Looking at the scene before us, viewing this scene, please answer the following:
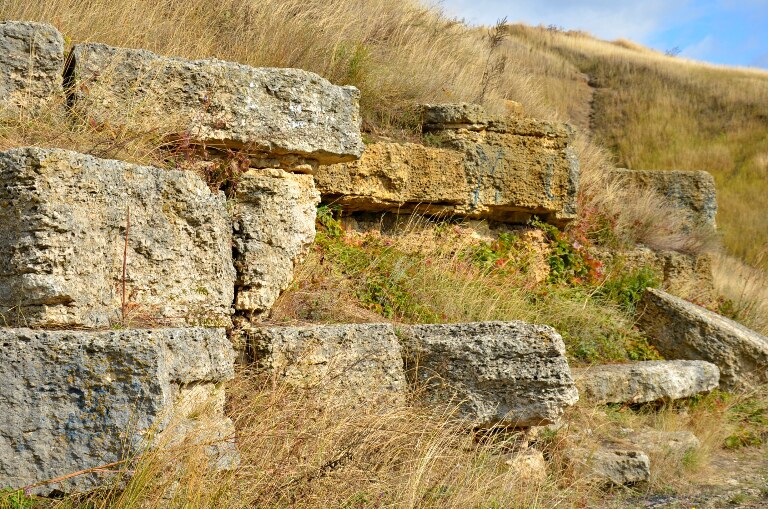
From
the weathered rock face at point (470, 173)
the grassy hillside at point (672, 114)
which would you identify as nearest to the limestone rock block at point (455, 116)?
the weathered rock face at point (470, 173)

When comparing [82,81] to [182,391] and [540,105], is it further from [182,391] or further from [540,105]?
[540,105]

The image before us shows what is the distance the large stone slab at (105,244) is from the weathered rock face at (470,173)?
2261mm

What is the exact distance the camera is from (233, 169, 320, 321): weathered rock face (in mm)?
5125

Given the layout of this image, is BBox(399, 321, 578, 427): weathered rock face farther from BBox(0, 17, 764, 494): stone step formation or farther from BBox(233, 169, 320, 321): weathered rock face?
BBox(233, 169, 320, 321): weathered rock face

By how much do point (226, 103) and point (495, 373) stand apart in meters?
2.36

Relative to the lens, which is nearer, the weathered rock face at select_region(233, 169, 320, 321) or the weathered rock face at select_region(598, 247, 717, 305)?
the weathered rock face at select_region(233, 169, 320, 321)

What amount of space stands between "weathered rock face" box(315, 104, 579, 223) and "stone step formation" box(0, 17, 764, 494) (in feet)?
0.10

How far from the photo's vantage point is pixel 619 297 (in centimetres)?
852

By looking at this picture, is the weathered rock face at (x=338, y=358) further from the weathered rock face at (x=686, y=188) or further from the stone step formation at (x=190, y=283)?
the weathered rock face at (x=686, y=188)

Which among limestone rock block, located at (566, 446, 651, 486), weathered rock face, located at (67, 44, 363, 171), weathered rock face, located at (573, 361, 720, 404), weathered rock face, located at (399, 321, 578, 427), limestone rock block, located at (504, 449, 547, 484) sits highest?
weathered rock face, located at (67, 44, 363, 171)

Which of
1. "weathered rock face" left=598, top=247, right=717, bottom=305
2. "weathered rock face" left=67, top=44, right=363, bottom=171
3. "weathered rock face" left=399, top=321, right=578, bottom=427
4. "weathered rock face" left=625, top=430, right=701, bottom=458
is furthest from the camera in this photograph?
"weathered rock face" left=598, top=247, right=717, bottom=305

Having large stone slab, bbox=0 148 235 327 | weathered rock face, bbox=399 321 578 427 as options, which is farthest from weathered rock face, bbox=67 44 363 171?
weathered rock face, bbox=399 321 578 427

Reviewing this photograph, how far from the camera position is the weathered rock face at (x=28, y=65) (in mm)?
4688

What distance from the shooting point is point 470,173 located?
7.69 metres
